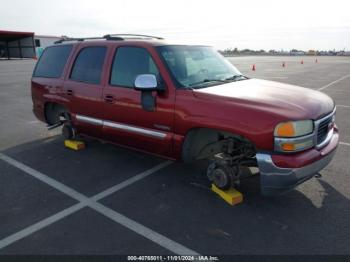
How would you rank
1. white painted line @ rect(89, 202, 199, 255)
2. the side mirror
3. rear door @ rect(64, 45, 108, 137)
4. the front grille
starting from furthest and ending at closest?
rear door @ rect(64, 45, 108, 137)
the side mirror
the front grille
white painted line @ rect(89, 202, 199, 255)

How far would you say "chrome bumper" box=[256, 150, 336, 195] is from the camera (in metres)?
3.35

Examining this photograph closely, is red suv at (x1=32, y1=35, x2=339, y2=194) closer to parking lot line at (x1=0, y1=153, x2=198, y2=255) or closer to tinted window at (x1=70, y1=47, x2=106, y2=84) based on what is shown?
tinted window at (x1=70, y1=47, x2=106, y2=84)

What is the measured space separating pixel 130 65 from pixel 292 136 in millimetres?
2490

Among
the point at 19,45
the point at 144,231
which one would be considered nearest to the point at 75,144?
the point at 144,231

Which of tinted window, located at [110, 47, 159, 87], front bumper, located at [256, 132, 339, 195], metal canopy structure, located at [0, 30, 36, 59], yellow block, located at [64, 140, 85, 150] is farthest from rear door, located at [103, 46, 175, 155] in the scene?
metal canopy structure, located at [0, 30, 36, 59]

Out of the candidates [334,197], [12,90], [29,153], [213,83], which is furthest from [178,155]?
[12,90]

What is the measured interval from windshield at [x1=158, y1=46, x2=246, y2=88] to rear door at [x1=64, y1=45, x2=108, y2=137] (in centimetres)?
120

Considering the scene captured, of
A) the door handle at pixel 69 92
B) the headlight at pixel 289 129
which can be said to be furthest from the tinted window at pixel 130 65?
the headlight at pixel 289 129

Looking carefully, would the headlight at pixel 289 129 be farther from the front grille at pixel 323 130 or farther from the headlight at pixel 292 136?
the front grille at pixel 323 130

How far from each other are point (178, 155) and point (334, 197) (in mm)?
1978

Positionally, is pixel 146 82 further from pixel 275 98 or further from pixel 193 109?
pixel 275 98

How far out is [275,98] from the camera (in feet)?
12.2

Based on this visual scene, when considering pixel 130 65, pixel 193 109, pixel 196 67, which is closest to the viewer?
pixel 193 109

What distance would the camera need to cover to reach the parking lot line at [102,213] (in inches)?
124
